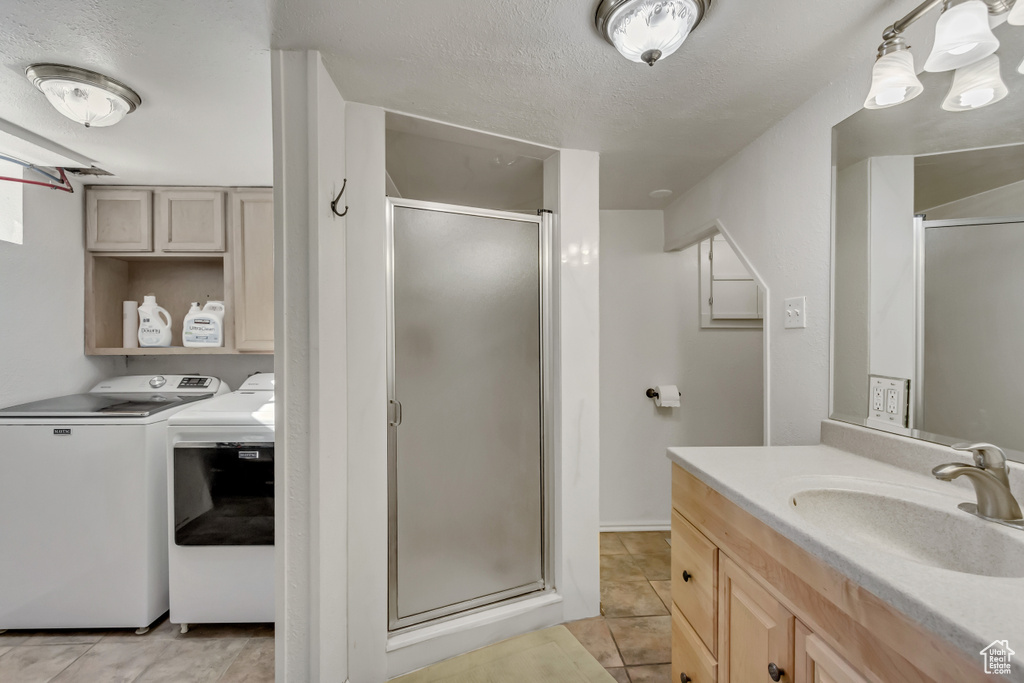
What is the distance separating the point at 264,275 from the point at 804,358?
107 inches

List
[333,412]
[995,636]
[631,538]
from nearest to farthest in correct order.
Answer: [995,636] < [333,412] < [631,538]

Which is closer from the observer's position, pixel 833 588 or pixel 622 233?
pixel 833 588

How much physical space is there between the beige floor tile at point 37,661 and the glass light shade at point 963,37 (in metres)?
3.58

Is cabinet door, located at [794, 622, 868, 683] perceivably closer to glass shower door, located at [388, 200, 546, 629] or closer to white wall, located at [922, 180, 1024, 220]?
white wall, located at [922, 180, 1024, 220]

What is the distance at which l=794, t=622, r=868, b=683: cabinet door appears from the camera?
2.43 ft

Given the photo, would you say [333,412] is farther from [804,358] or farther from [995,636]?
[804,358]

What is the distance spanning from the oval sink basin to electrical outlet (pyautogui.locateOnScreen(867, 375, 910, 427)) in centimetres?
30

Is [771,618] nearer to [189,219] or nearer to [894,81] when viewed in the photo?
[894,81]

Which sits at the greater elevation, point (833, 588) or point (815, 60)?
point (815, 60)

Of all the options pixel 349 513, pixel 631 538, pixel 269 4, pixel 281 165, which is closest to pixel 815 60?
pixel 269 4

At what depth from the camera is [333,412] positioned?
148 cm

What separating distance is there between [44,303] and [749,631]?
338 centimetres

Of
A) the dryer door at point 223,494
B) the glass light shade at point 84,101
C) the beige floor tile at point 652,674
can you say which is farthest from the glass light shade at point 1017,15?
→ the dryer door at point 223,494

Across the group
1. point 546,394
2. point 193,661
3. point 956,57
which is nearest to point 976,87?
point 956,57
